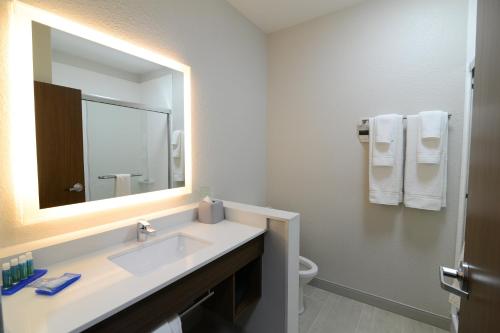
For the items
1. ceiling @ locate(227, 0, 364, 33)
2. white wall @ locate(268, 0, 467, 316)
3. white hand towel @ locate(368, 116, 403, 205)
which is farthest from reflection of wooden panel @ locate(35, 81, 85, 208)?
white hand towel @ locate(368, 116, 403, 205)

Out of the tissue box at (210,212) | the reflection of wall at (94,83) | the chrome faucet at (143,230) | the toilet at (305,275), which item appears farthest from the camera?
the toilet at (305,275)

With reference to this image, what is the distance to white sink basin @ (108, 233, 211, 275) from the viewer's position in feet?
3.66

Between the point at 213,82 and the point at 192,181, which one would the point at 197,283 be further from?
the point at 213,82

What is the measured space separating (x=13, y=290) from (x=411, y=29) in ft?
8.87

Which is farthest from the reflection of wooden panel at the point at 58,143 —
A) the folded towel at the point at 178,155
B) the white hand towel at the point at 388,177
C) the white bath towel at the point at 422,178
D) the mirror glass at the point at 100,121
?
the white bath towel at the point at 422,178

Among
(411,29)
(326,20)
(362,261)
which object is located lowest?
(362,261)

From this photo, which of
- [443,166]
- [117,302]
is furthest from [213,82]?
[443,166]

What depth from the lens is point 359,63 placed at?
1.98 m

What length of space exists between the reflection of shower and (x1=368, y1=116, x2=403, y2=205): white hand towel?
5.19 ft

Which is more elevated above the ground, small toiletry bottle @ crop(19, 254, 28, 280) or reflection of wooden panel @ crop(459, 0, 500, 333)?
reflection of wooden panel @ crop(459, 0, 500, 333)

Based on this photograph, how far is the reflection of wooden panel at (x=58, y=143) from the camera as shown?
1025 millimetres

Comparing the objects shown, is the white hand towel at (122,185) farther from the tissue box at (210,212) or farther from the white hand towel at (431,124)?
the white hand towel at (431,124)

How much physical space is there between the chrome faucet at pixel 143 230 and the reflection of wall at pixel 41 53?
80cm

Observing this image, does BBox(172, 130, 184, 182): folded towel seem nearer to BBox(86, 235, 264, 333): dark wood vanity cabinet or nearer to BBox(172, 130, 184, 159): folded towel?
BBox(172, 130, 184, 159): folded towel
